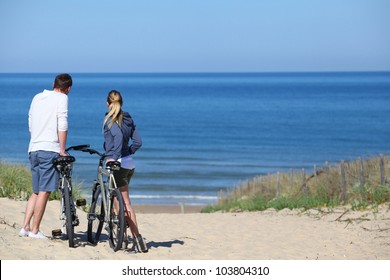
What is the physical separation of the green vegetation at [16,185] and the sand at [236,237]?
402 millimetres

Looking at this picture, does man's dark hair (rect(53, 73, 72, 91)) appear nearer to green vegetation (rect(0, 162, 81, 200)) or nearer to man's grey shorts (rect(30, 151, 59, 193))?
man's grey shorts (rect(30, 151, 59, 193))

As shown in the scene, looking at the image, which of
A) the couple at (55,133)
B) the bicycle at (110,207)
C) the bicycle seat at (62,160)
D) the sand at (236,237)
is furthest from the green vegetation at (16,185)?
the bicycle seat at (62,160)

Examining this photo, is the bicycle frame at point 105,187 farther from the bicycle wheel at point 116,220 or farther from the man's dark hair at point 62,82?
the man's dark hair at point 62,82

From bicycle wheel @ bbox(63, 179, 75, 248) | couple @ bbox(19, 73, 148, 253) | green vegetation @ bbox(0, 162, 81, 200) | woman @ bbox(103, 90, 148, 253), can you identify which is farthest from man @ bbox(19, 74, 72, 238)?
green vegetation @ bbox(0, 162, 81, 200)

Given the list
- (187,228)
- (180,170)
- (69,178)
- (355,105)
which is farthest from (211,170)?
(355,105)

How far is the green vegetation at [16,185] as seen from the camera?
12.6 m

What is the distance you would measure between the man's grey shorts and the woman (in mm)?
574

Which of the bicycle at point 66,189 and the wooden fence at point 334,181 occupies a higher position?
the bicycle at point 66,189

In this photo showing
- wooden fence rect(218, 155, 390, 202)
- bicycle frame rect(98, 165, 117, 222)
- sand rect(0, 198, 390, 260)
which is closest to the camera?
bicycle frame rect(98, 165, 117, 222)

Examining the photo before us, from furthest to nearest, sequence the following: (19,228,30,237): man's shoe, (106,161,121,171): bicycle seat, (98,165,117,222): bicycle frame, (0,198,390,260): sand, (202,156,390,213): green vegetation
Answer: (202,156,390,213): green vegetation
(19,228,30,237): man's shoe
(0,198,390,260): sand
(98,165,117,222): bicycle frame
(106,161,121,171): bicycle seat

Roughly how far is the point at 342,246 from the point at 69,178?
4.34m

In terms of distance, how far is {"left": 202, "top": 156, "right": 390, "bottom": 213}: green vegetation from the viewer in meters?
14.8

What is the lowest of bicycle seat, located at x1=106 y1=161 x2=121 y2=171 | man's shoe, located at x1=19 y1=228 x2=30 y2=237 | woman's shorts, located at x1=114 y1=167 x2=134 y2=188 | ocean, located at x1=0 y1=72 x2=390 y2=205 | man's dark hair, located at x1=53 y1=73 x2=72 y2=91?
ocean, located at x1=0 y1=72 x2=390 y2=205

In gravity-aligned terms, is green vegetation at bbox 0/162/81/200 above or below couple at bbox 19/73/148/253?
below
